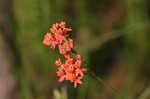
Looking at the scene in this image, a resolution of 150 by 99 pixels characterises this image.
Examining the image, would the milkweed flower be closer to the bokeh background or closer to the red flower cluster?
the red flower cluster

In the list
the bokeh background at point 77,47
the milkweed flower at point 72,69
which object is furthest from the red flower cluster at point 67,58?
the bokeh background at point 77,47

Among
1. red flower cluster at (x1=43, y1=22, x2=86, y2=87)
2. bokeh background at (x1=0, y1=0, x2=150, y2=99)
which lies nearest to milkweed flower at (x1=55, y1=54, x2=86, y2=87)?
red flower cluster at (x1=43, y1=22, x2=86, y2=87)

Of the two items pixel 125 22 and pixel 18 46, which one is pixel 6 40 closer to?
pixel 18 46

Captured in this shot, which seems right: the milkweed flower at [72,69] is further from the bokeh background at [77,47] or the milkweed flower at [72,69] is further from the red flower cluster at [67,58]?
the bokeh background at [77,47]

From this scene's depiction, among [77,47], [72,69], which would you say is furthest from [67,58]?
[77,47]

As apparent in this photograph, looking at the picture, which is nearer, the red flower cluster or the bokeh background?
the red flower cluster

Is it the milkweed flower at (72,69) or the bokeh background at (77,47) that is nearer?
the milkweed flower at (72,69)

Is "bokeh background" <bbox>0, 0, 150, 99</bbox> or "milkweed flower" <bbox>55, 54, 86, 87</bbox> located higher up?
"milkweed flower" <bbox>55, 54, 86, 87</bbox>

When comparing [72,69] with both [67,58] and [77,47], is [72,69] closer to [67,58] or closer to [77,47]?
[67,58]
